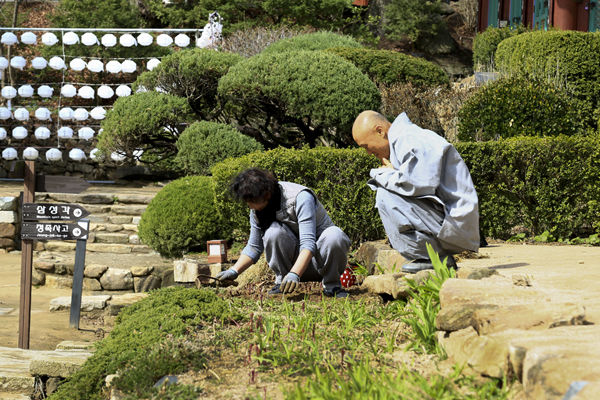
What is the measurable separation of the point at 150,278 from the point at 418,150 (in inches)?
204

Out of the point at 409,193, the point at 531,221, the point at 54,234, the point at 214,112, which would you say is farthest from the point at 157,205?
the point at 409,193

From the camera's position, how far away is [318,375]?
2.72 metres

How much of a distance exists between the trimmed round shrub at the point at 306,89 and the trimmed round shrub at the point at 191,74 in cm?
86

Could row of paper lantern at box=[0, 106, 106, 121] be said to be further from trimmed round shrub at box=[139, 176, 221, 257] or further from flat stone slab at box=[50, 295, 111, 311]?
flat stone slab at box=[50, 295, 111, 311]

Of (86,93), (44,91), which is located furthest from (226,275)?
(44,91)

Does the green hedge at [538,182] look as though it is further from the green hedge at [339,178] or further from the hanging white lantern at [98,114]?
the hanging white lantern at [98,114]

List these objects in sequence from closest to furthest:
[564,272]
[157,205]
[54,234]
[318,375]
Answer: [318,375], [564,272], [54,234], [157,205]

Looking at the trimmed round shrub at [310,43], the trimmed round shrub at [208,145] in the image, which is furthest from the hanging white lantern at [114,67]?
the trimmed round shrub at [208,145]

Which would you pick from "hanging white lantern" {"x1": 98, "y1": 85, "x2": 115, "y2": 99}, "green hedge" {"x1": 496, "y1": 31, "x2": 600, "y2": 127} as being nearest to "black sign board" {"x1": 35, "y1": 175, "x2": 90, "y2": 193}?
"green hedge" {"x1": 496, "y1": 31, "x2": 600, "y2": 127}

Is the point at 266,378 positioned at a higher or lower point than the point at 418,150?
lower

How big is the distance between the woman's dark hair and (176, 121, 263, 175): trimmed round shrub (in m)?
4.77

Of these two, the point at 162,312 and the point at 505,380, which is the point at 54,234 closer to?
the point at 162,312

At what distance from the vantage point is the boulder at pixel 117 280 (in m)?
8.78

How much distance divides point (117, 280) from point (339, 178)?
3352 millimetres
